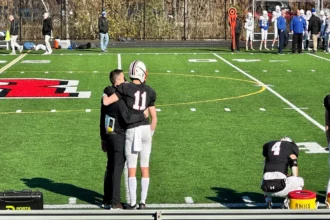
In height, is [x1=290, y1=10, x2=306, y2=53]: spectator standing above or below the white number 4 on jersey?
below

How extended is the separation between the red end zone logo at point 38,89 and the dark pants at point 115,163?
13.0m

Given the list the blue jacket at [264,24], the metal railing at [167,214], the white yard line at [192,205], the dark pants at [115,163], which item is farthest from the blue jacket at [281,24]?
the metal railing at [167,214]

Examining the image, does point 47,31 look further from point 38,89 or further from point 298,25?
point 38,89

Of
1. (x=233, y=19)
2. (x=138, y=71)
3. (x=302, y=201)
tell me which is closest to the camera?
(x=302, y=201)

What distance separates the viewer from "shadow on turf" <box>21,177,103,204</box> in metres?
13.7

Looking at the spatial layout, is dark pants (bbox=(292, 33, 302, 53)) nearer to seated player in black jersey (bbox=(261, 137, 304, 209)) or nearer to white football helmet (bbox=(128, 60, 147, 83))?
seated player in black jersey (bbox=(261, 137, 304, 209))

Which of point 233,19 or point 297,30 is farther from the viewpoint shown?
point 233,19

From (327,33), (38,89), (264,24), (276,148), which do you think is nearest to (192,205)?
(276,148)

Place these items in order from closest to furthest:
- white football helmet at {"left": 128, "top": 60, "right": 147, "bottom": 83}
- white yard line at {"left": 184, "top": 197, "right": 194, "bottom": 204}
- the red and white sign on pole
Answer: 1. white football helmet at {"left": 128, "top": 60, "right": 147, "bottom": 83}
2. white yard line at {"left": 184, "top": 197, "right": 194, "bottom": 204}
3. the red and white sign on pole

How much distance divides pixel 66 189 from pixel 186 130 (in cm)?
587

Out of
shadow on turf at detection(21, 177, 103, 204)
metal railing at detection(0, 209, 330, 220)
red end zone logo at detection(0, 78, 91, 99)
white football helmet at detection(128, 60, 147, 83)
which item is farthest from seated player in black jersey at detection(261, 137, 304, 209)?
red end zone logo at detection(0, 78, 91, 99)

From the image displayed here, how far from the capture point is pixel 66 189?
1424 centimetres

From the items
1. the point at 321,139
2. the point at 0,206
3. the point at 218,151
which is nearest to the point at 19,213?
the point at 0,206

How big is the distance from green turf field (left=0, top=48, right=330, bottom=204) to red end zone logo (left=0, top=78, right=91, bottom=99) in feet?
1.49
